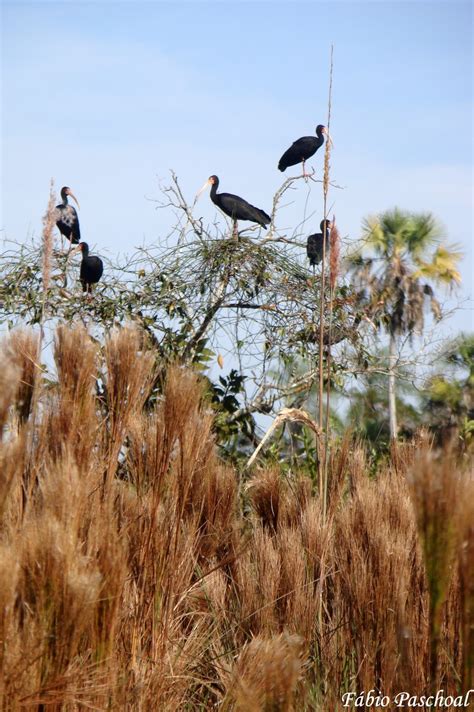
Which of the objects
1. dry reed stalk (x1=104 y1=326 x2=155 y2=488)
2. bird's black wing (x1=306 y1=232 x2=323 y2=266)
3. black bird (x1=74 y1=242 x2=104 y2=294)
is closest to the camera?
dry reed stalk (x1=104 y1=326 x2=155 y2=488)

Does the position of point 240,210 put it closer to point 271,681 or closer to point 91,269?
point 91,269

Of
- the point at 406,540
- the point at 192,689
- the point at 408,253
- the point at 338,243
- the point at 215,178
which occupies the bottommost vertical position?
the point at 192,689

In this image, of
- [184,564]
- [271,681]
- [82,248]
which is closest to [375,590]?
[184,564]

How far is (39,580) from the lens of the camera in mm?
1962

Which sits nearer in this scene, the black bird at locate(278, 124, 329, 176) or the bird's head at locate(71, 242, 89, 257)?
the bird's head at locate(71, 242, 89, 257)

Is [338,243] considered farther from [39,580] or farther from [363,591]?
[39,580]

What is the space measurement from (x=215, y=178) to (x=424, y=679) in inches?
236

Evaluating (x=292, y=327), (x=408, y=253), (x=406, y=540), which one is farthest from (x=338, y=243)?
(x=408, y=253)

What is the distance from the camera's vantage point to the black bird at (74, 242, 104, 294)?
621 cm

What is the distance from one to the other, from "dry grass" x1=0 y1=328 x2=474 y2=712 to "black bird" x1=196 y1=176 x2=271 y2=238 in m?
2.74

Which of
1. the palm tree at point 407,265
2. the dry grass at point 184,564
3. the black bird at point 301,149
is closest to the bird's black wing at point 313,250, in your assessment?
the dry grass at point 184,564

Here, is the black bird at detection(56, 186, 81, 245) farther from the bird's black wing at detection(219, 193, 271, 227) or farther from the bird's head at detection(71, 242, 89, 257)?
the bird's black wing at detection(219, 193, 271, 227)

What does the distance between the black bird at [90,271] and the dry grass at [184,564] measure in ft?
7.98

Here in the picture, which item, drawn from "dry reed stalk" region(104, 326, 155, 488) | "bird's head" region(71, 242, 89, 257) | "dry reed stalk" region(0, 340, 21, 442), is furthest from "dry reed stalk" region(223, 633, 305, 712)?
"bird's head" region(71, 242, 89, 257)
